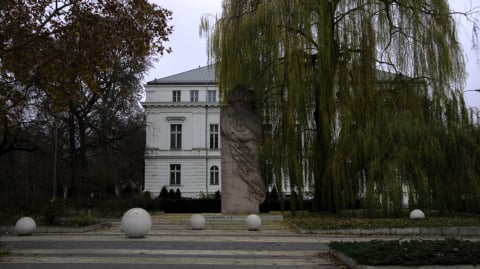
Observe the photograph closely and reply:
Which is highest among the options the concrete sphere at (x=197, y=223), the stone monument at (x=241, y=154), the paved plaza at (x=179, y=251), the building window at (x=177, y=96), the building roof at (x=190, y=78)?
the building roof at (x=190, y=78)

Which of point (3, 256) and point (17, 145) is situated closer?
point (3, 256)

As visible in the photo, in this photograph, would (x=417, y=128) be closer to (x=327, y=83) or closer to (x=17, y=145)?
(x=327, y=83)

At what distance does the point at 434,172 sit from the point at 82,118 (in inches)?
981

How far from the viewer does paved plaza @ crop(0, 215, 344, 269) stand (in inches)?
403

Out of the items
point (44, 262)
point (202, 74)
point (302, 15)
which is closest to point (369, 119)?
point (302, 15)

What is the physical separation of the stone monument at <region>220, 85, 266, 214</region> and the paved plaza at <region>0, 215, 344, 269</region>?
239 inches

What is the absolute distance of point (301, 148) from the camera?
24375 mm

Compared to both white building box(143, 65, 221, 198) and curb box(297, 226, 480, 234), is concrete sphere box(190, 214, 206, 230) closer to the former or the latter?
curb box(297, 226, 480, 234)

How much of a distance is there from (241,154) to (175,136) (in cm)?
3732

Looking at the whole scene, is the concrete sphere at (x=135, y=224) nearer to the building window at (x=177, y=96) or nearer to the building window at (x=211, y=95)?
the building window at (x=211, y=95)

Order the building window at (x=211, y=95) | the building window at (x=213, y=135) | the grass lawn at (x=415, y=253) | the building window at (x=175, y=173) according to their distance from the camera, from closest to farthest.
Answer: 1. the grass lawn at (x=415, y=253)
2. the building window at (x=175, y=173)
3. the building window at (x=211, y=95)
4. the building window at (x=213, y=135)

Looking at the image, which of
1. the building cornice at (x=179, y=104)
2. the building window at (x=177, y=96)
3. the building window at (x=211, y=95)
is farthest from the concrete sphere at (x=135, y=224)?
the building window at (x=177, y=96)

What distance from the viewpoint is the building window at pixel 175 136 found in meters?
60.8

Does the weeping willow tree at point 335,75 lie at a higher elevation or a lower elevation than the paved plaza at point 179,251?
higher
